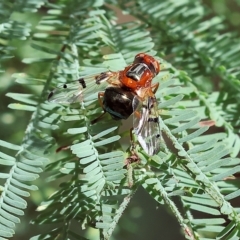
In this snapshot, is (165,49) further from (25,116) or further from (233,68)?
(25,116)

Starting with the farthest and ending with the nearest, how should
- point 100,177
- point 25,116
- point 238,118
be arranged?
point 25,116 → point 238,118 → point 100,177

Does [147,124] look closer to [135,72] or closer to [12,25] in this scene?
[135,72]

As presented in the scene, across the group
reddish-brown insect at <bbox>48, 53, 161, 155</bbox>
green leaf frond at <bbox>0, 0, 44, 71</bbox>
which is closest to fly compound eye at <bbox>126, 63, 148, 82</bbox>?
reddish-brown insect at <bbox>48, 53, 161, 155</bbox>

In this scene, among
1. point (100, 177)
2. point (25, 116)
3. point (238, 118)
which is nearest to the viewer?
point (100, 177)

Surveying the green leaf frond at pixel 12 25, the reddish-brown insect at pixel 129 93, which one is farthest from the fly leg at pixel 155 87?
the green leaf frond at pixel 12 25

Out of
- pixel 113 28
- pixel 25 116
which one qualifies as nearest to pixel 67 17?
pixel 113 28

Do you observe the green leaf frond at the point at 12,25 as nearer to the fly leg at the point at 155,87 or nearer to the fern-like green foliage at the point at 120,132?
the fern-like green foliage at the point at 120,132
